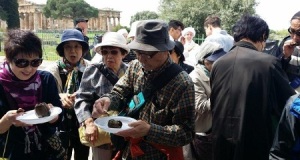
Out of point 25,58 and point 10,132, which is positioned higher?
point 25,58

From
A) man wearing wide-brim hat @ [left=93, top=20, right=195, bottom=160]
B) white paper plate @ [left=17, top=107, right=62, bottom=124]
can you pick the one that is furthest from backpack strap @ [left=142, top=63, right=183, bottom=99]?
white paper plate @ [left=17, top=107, right=62, bottom=124]

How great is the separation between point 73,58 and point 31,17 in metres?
69.6

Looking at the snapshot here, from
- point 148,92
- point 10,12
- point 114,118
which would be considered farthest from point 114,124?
point 10,12

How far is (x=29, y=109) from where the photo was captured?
2605 millimetres

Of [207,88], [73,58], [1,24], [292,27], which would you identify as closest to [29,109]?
[73,58]

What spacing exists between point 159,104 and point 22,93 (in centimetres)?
101

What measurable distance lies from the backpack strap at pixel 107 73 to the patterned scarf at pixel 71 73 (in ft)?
1.86

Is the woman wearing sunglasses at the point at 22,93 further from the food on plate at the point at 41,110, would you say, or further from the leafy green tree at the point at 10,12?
the leafy green tree at the point at 10,12

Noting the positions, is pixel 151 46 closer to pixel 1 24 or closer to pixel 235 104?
pixel 235 104

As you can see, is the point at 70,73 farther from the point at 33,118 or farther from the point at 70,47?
the point at 33,118

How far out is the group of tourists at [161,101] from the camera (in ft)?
7.68

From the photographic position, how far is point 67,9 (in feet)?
217

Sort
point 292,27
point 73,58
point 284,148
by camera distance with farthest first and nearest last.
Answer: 1. point 73,58
2. point 292,27
3. point 284,148

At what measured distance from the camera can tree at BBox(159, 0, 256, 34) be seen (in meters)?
27.5
